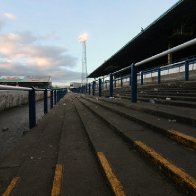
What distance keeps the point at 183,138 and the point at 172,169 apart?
0.95m

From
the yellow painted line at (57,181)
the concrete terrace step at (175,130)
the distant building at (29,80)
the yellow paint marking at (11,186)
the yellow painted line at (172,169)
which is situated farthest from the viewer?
the distant building at (29,80)

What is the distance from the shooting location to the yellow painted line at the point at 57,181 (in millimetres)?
3152

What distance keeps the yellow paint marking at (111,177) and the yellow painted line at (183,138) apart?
99 cm

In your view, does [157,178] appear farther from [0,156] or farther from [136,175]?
[0,156]

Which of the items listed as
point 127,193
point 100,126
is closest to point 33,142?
point 100,126

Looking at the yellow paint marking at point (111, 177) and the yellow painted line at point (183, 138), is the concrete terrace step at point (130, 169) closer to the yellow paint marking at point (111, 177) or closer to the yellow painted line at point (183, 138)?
the yellow paint marking at point (111, 177)

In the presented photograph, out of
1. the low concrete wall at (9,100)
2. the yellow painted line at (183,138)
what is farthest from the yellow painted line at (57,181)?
the low concrete wall at (9,100)

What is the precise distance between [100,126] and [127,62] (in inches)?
1605

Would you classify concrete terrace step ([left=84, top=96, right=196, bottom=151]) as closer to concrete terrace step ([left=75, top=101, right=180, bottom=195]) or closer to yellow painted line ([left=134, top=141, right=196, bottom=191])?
yellow painted line ([left=134, top=141, right=196, bottom=191])

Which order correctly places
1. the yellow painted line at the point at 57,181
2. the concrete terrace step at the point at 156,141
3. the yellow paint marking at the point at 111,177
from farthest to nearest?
the concrete terrace step at the point at 156,141 < the yellow painted line at the point at 57,181 < the yellow paint marking at the point at 111,177

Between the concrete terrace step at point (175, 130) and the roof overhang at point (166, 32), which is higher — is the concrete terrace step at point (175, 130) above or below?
below

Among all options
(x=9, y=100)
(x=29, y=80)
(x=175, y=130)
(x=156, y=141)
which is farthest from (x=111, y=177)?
(x=29, y=80)

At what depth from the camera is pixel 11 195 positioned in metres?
3.19

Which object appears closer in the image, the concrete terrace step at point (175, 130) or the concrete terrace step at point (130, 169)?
the concrete terrace step at point (130, 169)
